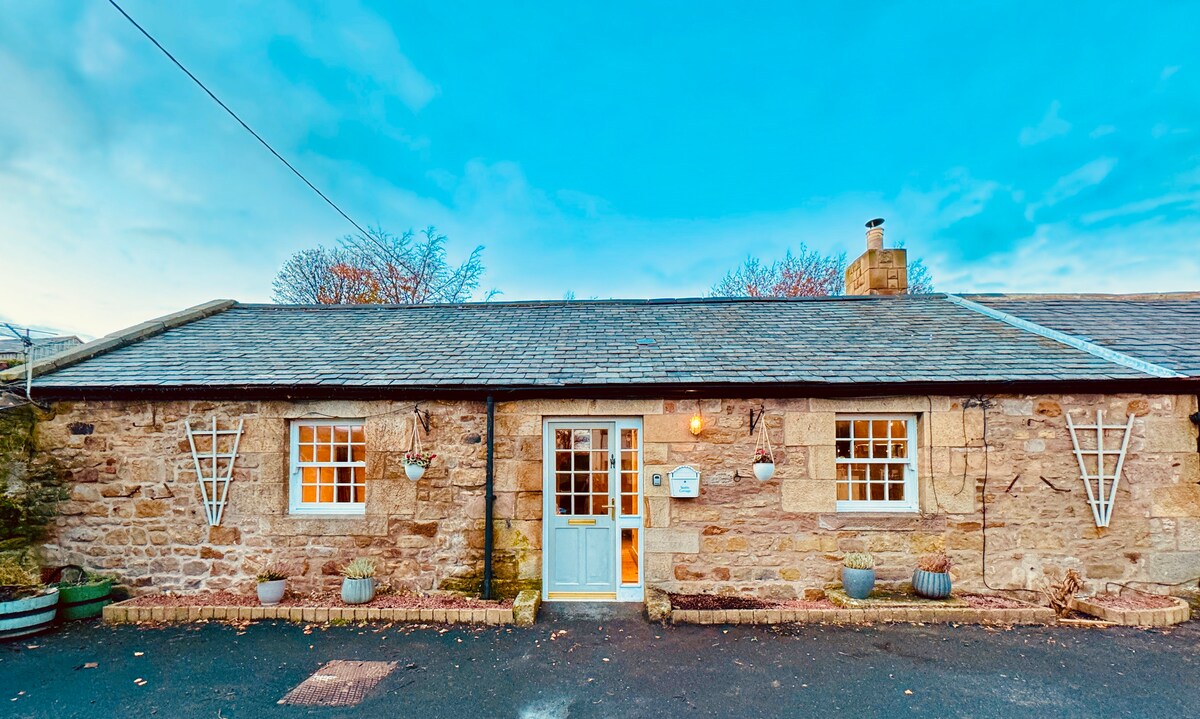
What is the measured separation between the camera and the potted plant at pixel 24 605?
4848 mm

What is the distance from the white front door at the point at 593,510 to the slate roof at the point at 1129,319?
23.6 ft

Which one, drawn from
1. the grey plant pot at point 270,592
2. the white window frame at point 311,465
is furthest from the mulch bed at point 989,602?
the grey plant pot at point 270,592

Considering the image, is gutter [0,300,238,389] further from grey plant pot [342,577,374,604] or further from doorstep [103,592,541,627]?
grey plant pot [342,577,374,604]

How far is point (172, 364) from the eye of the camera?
22.0ft

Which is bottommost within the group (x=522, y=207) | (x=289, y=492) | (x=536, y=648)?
(x=536, y=648)

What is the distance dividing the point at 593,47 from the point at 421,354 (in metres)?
11.7

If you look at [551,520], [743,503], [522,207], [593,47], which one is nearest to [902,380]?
[743,503]

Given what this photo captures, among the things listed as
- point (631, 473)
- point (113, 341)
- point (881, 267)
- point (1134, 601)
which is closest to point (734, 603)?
point (631, 473)

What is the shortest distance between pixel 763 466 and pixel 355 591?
526 centimetres

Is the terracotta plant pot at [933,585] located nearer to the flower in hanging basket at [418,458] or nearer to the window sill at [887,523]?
the window sill at [887,523]

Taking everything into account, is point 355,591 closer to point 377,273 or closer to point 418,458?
point 418,458

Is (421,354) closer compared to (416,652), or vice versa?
(416,652)

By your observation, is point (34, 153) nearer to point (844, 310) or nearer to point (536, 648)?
point (536, 648)

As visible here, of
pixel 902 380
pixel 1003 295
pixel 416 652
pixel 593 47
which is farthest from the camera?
pixel 593 47
